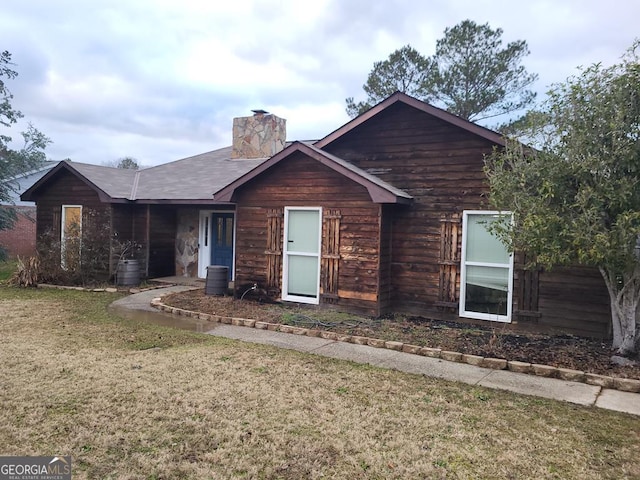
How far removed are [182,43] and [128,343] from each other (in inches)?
409

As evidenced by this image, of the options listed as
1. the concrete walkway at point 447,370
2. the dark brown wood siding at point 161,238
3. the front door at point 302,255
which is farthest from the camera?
the dark brown wood siding at point 161,238

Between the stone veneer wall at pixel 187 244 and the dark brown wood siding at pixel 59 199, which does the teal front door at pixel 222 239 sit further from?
the dark brown wood siding at pixel 59 199

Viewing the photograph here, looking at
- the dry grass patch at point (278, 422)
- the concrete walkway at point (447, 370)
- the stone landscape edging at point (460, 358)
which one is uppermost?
the stone landscape edging at point (460, 358)

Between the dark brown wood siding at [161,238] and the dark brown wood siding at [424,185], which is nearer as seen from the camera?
the dark brown wood siding at [424,185]

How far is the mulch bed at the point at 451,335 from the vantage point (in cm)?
620

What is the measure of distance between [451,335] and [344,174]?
3353mm

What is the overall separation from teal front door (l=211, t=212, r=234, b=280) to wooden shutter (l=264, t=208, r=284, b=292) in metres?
3.85

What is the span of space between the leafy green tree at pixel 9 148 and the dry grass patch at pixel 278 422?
40.2ft

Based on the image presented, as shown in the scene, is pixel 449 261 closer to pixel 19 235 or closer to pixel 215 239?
pixel 215 239

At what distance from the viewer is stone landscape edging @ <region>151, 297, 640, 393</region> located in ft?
17.7

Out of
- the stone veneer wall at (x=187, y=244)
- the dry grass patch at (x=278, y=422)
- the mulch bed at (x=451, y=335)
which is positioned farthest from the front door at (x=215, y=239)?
the dry grass patch at (x=278, y=422)

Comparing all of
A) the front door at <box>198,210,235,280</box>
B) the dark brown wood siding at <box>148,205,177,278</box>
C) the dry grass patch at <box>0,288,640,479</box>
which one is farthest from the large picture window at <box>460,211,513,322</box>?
the dark brown wood siding at <box>148,205,177,278</box>

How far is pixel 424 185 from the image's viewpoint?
354 inches

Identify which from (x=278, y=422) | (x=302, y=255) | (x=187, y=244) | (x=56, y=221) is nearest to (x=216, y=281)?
(x=302, y=255)
